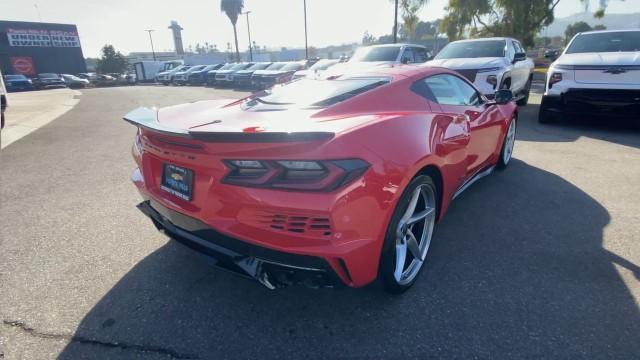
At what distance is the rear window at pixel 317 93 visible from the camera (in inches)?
100

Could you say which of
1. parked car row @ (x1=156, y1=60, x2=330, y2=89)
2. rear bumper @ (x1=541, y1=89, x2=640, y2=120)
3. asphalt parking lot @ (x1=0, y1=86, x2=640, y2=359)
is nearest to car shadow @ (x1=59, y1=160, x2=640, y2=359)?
asphalt parking lot @ (x1=0, y1=86, x2=640, y2=359)

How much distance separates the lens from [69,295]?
238 centimetres

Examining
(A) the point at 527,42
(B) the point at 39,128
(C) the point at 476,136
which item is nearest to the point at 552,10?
(A) the point at 527,42

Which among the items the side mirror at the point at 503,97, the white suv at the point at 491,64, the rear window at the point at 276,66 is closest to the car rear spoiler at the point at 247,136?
the side mirror at the point at 503,97

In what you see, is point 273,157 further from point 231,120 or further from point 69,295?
point 69,295

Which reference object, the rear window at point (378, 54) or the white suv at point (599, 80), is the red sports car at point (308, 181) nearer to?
the white suv at point (599, 80)

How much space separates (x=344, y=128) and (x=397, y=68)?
1572 millimetres

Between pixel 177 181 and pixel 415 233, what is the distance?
5.36 feet

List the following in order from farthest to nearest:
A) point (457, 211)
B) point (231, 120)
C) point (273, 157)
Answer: point (457, 211)
point (231, 120)
point (273, 157)

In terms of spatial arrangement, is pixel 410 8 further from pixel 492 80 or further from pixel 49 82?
pixel 49 82

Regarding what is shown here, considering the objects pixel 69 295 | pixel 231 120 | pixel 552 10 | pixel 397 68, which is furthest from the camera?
pixel 552 10

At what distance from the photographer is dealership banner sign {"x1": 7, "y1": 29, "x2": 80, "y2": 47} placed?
162ft

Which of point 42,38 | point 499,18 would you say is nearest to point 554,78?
point 499,18

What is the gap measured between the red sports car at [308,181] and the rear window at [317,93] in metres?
0.02
